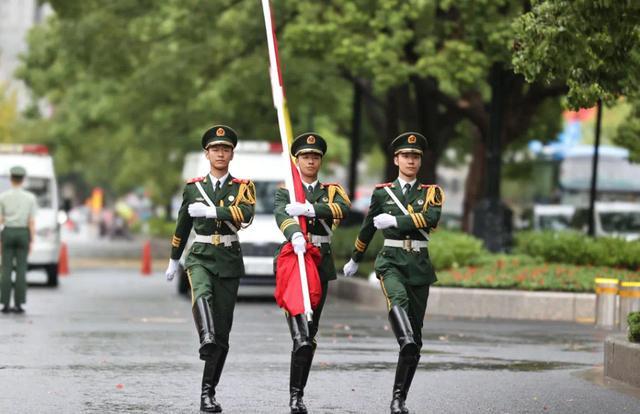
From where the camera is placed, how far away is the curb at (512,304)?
22250 mm

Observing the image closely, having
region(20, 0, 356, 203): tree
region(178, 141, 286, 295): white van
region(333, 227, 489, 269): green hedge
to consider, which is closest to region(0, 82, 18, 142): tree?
region(20, 0, 356, 203): tree

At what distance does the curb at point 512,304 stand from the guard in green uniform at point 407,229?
1090 centimetres

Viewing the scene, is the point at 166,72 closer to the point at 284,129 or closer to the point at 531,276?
the point at 531,276

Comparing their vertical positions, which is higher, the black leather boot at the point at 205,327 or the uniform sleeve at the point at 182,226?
the uniform sleeve at the point at 182,226

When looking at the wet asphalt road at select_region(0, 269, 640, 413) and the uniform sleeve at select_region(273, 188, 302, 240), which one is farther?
the wet asphalt road at select_region(0, 269, 640, 413)

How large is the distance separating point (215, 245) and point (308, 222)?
66cm

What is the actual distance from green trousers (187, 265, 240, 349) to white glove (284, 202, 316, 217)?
2.36 ft

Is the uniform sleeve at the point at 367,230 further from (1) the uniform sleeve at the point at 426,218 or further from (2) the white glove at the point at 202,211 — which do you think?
(2) the white glove at the point at 202,211

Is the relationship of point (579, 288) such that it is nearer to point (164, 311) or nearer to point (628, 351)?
point (164, 311)

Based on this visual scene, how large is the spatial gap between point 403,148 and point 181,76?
27.6 m

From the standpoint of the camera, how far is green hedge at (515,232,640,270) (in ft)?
79.5

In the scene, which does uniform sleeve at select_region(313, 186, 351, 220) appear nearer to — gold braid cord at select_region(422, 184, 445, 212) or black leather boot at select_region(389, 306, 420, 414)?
gold braid cord at select_region(422, 184, 445, 212)

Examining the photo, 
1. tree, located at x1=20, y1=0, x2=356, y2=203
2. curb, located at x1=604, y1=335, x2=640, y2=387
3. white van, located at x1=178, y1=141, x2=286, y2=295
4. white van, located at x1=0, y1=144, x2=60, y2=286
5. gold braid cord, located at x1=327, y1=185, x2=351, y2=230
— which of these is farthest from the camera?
tree, located at x1=20, y1=0, x2=356, y2=203

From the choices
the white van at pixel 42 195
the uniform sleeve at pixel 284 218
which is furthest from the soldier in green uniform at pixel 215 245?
the white van at pixel 42 195
